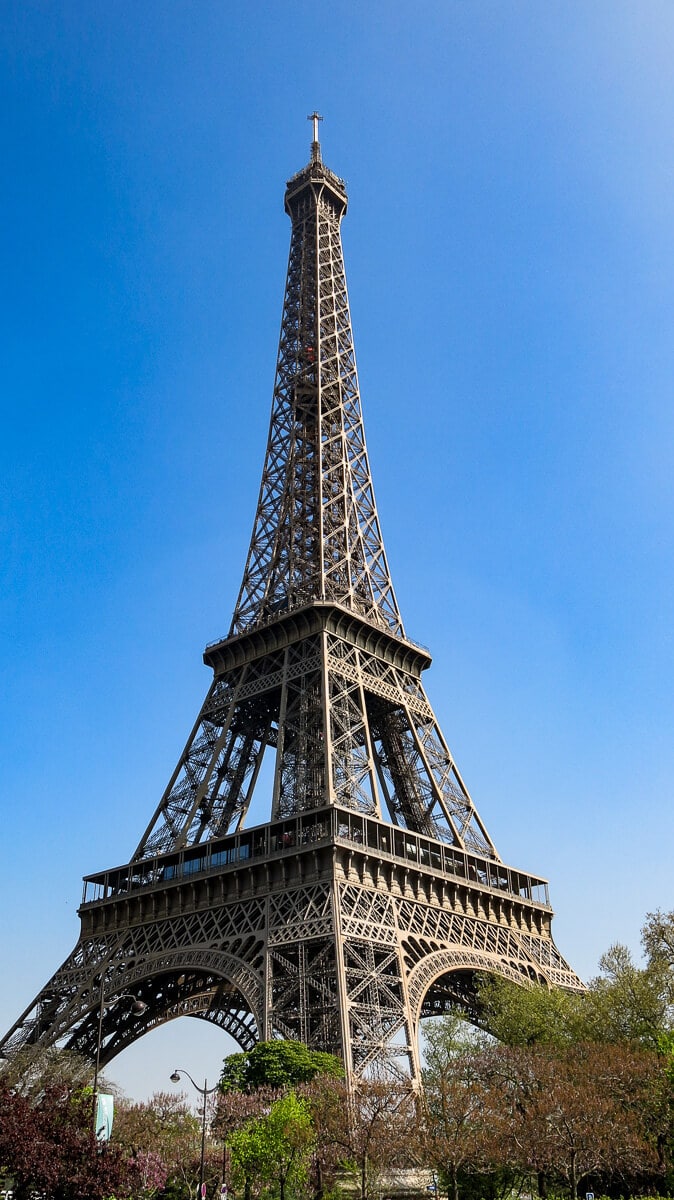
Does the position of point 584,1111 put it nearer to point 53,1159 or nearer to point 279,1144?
point 279,1144

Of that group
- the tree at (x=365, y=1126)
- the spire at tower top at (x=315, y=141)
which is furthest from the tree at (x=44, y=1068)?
the spire at tower top at (x=315, y=141)

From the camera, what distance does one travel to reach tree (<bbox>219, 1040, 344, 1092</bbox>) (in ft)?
110

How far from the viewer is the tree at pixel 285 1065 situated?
3347 cm

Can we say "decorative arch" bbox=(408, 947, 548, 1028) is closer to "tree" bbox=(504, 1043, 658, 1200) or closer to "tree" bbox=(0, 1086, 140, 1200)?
"tree" bbox=(504, 1043, 658, 1200)

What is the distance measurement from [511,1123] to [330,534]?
34661mm

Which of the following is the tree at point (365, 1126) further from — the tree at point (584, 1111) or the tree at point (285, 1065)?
the tree at point (584, 1111)

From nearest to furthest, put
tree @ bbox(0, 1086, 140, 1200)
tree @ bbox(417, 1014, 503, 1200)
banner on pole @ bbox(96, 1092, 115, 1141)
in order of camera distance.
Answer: tree @ bbox(0, 1086, 140, 1200), banner on pole @ bbox(96, 1092, 115, 1141), tree @ bbox(417, 1014, 503, 1200)

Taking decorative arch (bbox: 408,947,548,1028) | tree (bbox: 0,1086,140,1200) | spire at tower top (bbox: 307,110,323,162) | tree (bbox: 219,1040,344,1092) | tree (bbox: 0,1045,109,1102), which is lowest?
tree (bbox: 0,1086,140,1200)

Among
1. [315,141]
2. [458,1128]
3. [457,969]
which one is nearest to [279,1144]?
[458,1128]

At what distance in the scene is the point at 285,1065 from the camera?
33688 millimetres

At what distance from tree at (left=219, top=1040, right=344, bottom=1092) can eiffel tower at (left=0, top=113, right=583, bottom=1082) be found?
3.15 ft

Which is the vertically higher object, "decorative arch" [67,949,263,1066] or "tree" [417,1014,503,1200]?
"decorative arch" [67,949,263,1066]

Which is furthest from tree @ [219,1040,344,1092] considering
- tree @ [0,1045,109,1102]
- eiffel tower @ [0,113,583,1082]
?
tree @ [0,1045,109,1102]

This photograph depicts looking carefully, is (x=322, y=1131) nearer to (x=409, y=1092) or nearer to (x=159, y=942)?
(x=409, y=1092)
